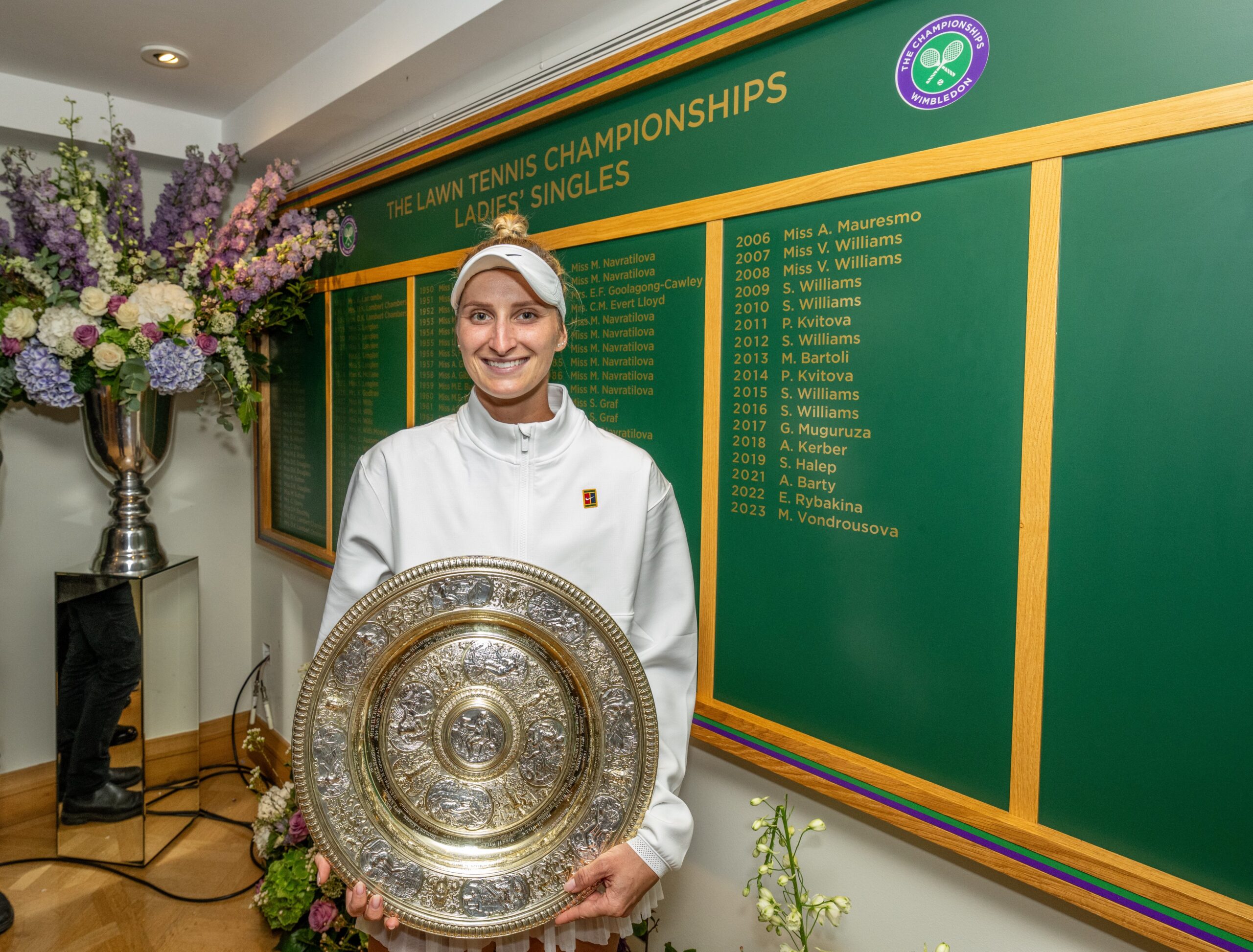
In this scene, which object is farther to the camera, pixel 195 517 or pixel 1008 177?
pixel 195 517

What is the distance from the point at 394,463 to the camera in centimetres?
134

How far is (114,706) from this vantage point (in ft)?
8.76

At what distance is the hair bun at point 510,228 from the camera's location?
133 cm

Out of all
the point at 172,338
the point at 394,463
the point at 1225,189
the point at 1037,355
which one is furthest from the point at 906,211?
the point at 172,338

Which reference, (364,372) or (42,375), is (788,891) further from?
(42,375)

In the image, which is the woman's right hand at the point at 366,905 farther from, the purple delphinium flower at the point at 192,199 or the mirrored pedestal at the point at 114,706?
the purple delphinium flower at the point at 192,199

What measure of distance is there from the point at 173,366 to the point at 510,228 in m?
1.79

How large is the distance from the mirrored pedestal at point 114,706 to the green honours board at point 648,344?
193 cm

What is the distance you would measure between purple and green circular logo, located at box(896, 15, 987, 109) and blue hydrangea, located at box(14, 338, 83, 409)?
103 inches

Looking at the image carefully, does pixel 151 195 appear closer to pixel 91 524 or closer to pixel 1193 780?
pixel 91 524

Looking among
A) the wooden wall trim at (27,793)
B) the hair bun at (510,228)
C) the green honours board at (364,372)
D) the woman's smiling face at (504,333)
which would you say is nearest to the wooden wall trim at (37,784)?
the wooden wall trim at (27,793)

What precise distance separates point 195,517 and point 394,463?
2.55 metres

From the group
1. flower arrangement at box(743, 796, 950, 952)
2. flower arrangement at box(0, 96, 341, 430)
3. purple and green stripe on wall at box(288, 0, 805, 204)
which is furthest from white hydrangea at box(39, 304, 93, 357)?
flower arrangement at box(743, 796, 950, 952)

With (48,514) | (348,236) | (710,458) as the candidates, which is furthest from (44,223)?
(710,458)
